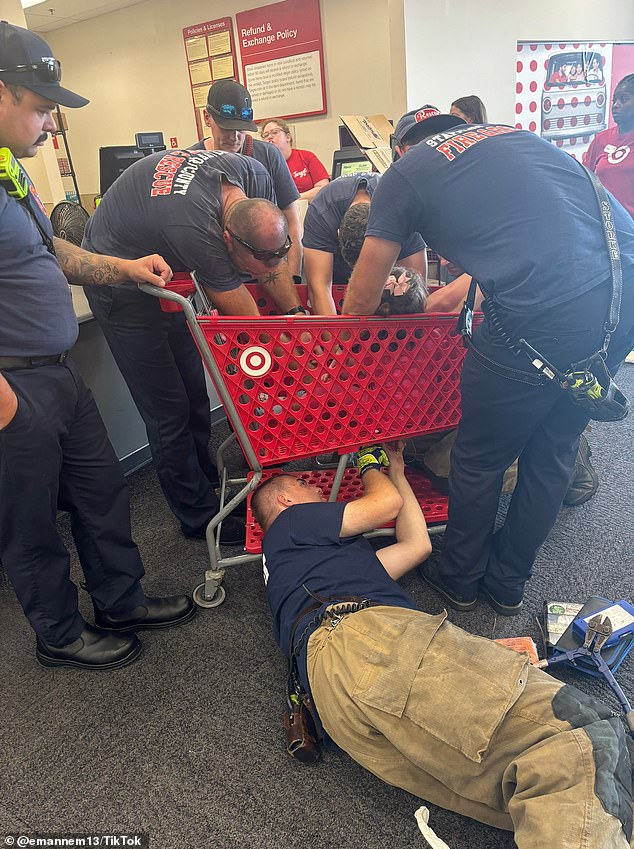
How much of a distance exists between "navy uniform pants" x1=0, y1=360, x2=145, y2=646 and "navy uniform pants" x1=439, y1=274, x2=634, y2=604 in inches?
42.6

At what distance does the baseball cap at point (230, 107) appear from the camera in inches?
95.1

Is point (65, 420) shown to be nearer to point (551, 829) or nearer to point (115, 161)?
point (551, 829)

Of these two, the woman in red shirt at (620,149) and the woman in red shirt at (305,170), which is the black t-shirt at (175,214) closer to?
the woman in red shirt at (620,149)

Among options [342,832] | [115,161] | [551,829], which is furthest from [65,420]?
[115,161]

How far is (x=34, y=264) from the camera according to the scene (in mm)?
1442

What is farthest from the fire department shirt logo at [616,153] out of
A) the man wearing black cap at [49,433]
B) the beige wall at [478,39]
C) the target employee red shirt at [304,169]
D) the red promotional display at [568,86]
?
the man wearing black cap at [49,433]

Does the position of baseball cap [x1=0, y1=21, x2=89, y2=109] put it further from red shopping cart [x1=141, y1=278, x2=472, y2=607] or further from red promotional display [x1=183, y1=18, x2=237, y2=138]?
red promotional display [x1=183, y1=18, x2=237, y2=138]

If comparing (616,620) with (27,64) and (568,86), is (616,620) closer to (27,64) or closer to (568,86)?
(27,64)

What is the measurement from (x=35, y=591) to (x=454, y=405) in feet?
4.79

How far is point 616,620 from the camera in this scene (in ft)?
5.44

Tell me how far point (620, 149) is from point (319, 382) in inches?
124

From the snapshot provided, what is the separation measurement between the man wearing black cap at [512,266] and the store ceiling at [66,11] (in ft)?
24.7

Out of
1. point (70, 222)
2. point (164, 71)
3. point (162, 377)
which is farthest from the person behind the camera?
point (164, 71)

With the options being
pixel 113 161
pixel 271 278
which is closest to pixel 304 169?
pixel 113 161
